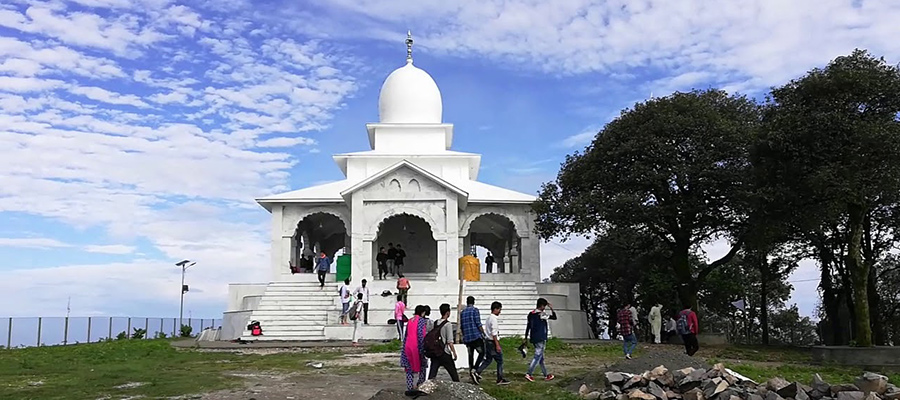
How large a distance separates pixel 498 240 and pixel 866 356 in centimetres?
2368

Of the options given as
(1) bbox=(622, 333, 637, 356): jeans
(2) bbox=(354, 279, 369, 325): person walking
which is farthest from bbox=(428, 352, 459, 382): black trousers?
(2) bbox=(354, 279, 369, 325): person walking


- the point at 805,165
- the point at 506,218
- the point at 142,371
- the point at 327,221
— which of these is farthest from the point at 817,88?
the point at 327,221

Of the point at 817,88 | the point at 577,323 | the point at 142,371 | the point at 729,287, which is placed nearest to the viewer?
the point at 142,371

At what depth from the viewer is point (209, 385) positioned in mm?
14547

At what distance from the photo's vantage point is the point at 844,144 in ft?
69.8

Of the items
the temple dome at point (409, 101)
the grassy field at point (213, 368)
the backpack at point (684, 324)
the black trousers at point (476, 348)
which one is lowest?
the grassy field at point (213, 368)

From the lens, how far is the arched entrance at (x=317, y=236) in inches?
1383

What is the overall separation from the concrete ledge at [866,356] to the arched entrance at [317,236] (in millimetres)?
20320

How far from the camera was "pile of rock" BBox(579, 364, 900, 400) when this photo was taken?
39.9 ft

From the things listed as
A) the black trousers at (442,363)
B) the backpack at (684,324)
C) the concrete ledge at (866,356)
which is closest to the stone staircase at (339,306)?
the backpack at (684,324)

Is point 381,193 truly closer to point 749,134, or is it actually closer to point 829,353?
point 749,134

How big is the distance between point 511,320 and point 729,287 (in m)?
→ 10.8

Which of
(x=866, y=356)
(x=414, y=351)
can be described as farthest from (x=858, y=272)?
(x=414, y=351)

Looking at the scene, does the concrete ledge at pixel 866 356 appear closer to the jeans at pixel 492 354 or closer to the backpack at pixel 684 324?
the backpack at pixel 684 324
